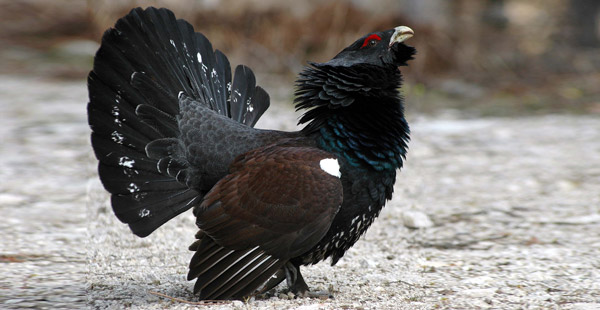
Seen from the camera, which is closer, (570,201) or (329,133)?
(329,133)

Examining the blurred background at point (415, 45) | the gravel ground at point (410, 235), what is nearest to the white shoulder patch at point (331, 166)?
the gravel ground at point (410, 235)

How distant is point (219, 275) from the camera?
3961mm

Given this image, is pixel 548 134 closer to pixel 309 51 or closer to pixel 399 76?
pixel 309 51

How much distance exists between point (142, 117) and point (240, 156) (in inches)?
26.4

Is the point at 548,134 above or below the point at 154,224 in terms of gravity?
above

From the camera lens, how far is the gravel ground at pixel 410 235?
14.2 ft

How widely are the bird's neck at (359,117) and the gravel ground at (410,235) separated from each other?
848mm

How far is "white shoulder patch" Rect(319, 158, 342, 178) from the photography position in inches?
157

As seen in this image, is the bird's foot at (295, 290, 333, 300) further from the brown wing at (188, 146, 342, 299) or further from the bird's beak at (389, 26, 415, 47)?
the bird's beak at (389, 26, 415, 47)

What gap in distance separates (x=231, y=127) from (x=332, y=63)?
29.3 inches

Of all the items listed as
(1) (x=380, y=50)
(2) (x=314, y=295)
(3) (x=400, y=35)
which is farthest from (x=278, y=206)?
(3) (x=400, y=35)

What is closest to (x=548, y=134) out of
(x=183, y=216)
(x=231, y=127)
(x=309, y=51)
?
(x=309, y=51)

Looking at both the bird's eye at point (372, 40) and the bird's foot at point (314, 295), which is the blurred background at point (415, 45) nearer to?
the bird's eye at point (372, 40)

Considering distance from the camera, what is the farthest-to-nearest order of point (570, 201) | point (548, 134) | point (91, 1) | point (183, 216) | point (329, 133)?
point (91, 1) < point (548, 134) < point (570, 201) < point (183, 216) < point (329, 133)
